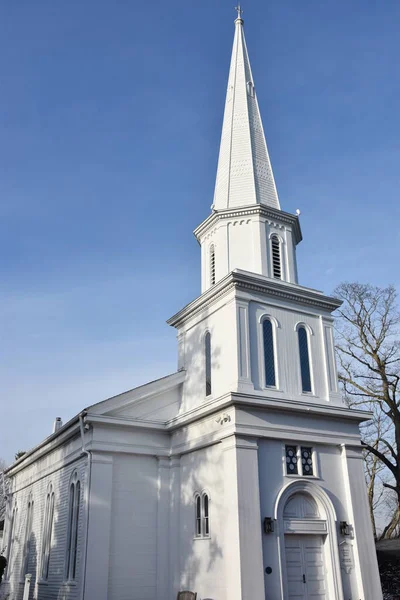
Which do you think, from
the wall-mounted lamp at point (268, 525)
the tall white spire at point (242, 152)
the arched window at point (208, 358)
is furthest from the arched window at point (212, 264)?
the wall-mounted lamp at point (268, 525)

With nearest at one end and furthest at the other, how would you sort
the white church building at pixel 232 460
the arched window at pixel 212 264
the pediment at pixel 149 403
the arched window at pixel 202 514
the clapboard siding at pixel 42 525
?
the white church building at pixel 232 460 < the arched window at pixel 202 514 < the pediment at pixel 149 403 < the clapboard siding at pixel 42 525 < the arched window at pixel 212 264

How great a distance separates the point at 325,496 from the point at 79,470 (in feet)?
28.3

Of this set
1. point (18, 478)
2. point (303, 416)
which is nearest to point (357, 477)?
point (303, 416)

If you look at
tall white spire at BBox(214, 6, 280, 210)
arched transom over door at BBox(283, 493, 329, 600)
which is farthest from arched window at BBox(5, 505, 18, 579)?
tall white spire at BBox(214, 6, 280, 210)

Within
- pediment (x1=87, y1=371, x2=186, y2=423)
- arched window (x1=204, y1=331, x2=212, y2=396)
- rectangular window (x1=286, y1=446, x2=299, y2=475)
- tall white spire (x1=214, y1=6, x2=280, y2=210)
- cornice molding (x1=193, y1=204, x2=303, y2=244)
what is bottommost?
rectangular window (x1=286, y1=446, x2=299, y2=475)

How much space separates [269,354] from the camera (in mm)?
19156

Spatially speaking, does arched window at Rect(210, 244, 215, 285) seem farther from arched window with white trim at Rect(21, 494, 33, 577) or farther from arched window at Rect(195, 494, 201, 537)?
arched window with white trim at Rect(21, 494, 33, 577)

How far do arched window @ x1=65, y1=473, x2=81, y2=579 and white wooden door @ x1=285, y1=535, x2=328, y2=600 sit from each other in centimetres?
723

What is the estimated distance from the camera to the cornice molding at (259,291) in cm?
1925

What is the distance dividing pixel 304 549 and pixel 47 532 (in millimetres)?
11404

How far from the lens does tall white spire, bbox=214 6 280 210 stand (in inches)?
895

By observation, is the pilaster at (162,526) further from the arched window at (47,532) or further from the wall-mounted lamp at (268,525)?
the arched window at (47,532)

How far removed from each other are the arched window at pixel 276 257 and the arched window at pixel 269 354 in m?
2.42

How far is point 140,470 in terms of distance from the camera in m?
19.8
